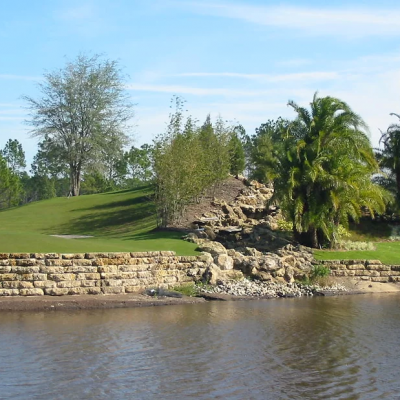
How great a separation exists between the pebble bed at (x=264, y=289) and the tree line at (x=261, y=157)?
4821 mm

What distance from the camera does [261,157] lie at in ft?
126

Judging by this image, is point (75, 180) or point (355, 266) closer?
point (355, 266)

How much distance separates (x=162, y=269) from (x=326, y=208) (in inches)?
376

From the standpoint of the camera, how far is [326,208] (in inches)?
1128

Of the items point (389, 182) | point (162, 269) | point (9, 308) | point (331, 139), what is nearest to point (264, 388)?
point (9, 308)

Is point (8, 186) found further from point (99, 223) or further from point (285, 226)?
point (285, 226)

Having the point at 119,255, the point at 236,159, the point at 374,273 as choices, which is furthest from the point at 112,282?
the point at 236,159

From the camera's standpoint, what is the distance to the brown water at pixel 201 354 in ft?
36.9

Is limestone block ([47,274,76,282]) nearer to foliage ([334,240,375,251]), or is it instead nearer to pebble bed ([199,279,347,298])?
pebble bed ([199,279,347,298])

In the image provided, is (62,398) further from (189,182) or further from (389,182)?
(389,182)

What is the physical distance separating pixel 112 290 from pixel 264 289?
5866mm

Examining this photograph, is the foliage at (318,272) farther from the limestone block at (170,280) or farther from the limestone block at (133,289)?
the limestone block at (133,289)

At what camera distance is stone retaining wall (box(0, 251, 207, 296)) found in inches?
759

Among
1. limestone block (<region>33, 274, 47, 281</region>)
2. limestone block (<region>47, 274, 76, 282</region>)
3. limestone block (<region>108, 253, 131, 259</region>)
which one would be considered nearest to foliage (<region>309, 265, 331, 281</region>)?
limestone block (<region>108, 253, 131, 259</region>)
